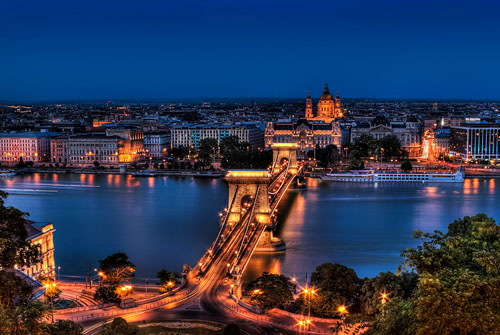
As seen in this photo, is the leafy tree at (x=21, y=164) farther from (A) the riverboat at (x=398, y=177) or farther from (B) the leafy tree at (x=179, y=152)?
(A) the riverboat at (x=398, y=177)

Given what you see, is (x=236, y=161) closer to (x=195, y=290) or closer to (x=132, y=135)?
(x=132, y=135)

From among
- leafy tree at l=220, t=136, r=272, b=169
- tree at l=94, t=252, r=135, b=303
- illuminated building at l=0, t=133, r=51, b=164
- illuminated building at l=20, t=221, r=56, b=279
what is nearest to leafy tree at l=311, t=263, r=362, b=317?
tree at l=94, t=252, r=135, b=303

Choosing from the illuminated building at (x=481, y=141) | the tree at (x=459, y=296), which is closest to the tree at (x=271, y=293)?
the tree at (x=459, y=296)

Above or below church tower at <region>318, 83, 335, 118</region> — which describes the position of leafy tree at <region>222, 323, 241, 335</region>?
below

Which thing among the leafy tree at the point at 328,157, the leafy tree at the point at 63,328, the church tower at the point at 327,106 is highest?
Answer: the church tower at the point at 327,106

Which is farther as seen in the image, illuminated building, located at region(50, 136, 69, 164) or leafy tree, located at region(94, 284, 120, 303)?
illuminated building, located at region(50, 136, 69, 164)

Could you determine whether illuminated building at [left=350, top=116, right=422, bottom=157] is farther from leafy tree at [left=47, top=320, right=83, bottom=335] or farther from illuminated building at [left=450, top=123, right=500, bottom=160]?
leafy tree at [left=47, top=320, right=83, bottom=335]

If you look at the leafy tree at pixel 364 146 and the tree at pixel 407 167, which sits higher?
the leafy tree at pixel 364 146
